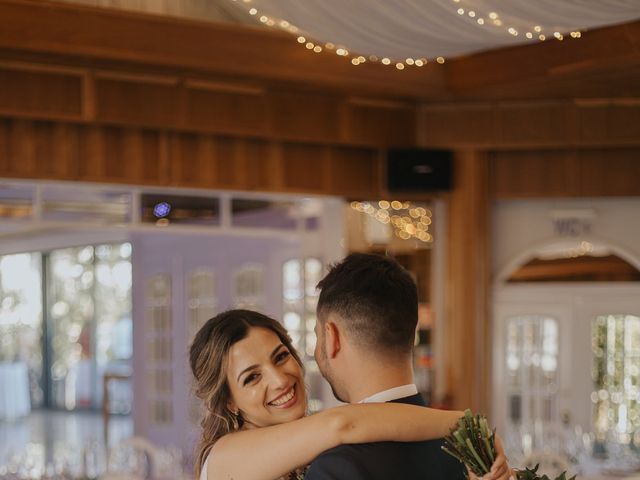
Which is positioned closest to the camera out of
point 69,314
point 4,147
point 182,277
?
point 4,147

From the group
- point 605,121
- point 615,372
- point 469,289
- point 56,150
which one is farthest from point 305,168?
point 615,372

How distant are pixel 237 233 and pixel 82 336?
34.5 ft

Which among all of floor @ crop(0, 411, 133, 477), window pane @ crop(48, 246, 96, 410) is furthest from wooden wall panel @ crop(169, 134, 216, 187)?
window pane @ crop(48, 246, 96, 410)

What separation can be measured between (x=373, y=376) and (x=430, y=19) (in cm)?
270

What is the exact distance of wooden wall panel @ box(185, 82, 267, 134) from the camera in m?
7.90

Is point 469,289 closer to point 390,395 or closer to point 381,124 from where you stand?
point 381,124

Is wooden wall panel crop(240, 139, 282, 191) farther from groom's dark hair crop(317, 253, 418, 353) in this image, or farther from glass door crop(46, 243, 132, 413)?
glass door crop(46, 243, 132, 413)

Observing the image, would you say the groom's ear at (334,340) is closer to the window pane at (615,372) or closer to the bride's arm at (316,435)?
the bride's arm at (316,435)

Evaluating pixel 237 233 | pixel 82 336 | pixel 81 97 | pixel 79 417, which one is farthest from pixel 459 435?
pixel 82 336

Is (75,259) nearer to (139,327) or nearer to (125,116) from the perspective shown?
(139,327)

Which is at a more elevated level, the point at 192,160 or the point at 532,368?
the point at 192,160

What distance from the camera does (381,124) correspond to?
29.1 feet

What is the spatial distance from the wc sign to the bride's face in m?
6.78

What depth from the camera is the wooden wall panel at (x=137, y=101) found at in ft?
24.6
